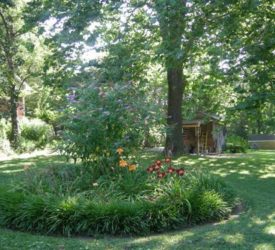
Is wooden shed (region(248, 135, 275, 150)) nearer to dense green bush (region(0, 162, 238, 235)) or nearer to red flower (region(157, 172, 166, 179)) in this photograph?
red flower (region(157, 172, 166, 179))

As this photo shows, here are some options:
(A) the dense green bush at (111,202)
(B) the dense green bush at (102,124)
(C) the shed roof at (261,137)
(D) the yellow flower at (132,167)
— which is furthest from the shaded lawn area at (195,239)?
(C) the shed roof at (261,137)

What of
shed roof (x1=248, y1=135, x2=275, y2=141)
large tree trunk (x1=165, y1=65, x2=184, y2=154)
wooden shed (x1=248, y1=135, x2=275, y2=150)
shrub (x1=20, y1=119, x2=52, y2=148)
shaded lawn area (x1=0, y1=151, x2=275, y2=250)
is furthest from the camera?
shed roof (x1=248, y1=135, x2=275, y2=141)

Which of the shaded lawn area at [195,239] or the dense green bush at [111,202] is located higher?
the dense green bush at [111,202]

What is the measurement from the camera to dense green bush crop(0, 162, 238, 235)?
6.16m

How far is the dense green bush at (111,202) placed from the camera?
6.16m

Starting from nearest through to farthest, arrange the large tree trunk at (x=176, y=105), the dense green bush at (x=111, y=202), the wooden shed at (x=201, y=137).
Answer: the dense green bush at (x=111, y=202), the large tree trunk at (x=176, y=105), the wooden shed at (x=201, y=137)

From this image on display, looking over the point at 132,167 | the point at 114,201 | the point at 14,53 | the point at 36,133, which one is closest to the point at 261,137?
the point at 36,133

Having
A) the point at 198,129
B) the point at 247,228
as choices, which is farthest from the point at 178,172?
the point at 198,129

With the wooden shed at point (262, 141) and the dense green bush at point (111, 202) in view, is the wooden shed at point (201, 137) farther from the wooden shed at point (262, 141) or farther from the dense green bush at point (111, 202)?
the dense green bush at point (111, 202)

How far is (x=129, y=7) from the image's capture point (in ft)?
46.6

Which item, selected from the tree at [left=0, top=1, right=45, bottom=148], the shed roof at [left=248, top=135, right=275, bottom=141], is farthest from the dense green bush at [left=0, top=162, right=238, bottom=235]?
the shed roof at [left=248, top=135, right=275, bottom=141]

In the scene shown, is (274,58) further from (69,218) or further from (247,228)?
(69,218)

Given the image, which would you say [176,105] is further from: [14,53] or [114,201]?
[114,201]

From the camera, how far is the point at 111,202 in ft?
21.2
